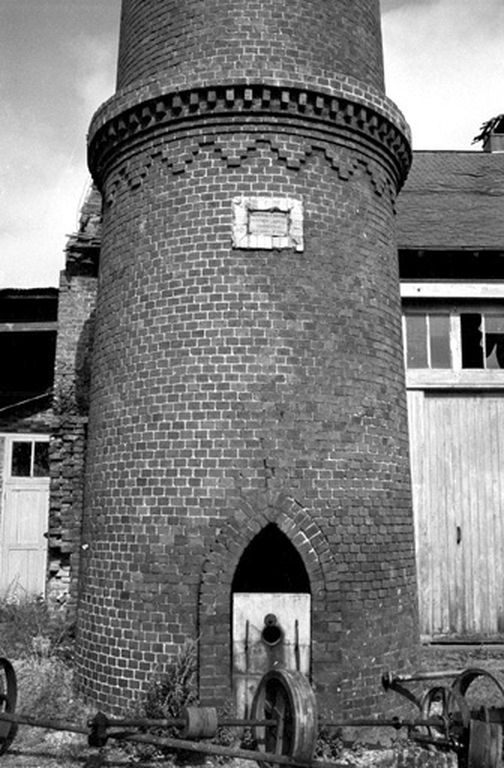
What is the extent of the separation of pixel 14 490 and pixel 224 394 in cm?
690

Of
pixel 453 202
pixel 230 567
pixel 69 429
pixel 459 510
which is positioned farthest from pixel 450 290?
pixel 69 429

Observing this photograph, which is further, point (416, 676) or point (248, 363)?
point (248, 363)

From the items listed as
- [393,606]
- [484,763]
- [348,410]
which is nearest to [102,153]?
[348,410]

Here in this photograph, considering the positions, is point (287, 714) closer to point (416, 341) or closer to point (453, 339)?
point (416, 341)

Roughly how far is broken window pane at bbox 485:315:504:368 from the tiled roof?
1110mm

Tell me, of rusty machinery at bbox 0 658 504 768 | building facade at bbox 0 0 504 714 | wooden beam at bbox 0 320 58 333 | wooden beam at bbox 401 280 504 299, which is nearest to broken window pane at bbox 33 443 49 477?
wooden beam at bbox 0 320 58 333

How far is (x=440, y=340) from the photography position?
426 inches

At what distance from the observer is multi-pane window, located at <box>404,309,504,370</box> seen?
423 inches

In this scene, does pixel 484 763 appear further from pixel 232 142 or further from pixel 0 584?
pixel 0 584

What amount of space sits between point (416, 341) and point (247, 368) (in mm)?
4332

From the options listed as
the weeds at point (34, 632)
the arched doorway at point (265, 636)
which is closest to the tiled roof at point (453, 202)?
the arched doorway at point (265, 636)

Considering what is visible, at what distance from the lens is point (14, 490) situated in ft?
41.5

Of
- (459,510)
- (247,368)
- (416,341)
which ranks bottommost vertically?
(459,510)

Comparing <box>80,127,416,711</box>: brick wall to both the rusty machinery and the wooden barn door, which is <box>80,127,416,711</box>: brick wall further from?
the wooden barn door
